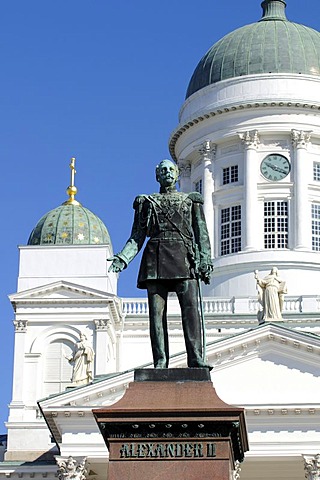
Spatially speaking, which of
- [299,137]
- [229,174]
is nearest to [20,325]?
[229,174]

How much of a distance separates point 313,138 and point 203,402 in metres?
58.8

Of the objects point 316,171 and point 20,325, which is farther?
point 316,171

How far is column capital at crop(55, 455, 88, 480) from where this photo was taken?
53031 mm

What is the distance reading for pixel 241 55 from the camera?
249 ft

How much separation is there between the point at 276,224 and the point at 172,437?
2243 inches

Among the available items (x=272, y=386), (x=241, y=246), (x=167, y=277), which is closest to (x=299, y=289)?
(x=241, y=246)

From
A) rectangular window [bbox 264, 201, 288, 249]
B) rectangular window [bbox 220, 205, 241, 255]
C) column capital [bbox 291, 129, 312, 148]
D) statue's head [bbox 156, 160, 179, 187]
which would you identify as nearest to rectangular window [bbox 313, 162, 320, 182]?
column capital [bbox 291, 129, 312, 148]

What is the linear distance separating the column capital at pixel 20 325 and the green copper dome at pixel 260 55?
17.6 metres

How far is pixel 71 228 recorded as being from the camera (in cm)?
6562

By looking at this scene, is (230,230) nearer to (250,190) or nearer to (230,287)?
(250,190)

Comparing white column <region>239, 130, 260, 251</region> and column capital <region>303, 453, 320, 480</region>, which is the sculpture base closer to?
column capital <region>303, 453, 320, 480</region>

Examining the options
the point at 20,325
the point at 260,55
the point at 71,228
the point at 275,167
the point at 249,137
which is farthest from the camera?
the point at 260,55

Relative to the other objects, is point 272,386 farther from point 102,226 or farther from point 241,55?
point 241,55

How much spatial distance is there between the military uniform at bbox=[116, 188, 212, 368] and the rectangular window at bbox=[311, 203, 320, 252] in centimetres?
5486
